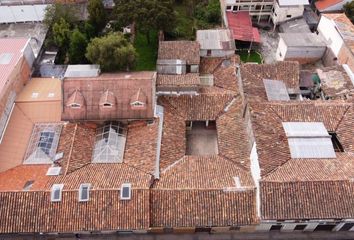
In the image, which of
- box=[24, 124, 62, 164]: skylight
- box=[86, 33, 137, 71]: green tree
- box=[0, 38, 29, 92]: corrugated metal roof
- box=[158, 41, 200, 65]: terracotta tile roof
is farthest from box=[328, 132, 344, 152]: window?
box=[0, 38, 29, 92]: corrugated metal roof


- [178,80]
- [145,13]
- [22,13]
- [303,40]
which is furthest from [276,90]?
[22,13]

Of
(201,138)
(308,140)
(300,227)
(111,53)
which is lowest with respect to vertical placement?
(300,227)

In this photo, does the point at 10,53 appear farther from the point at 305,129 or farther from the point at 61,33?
the point at 305,129

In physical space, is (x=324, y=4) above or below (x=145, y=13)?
below

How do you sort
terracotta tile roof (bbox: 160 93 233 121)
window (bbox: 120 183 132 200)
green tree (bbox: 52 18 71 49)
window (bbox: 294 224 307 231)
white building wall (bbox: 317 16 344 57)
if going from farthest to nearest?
green tree (bbox: 52 18 71 49) < white building wall (bbox: 317 16 344 57) < terracotta tile roof (bbox: 160 93 233 121) < window (bbox: 294 224 307 231) < window (bbox: 120 183 132 200)

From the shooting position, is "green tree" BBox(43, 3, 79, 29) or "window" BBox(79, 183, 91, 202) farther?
"green tree" BBox(43, 3, 79, 29)

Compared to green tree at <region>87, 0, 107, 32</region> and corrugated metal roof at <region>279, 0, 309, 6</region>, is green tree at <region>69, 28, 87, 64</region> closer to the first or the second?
green tree at <region>87, 0, 107, 32</region>

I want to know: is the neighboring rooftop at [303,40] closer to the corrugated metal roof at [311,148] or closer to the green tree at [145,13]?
the green tree at [145,13]
